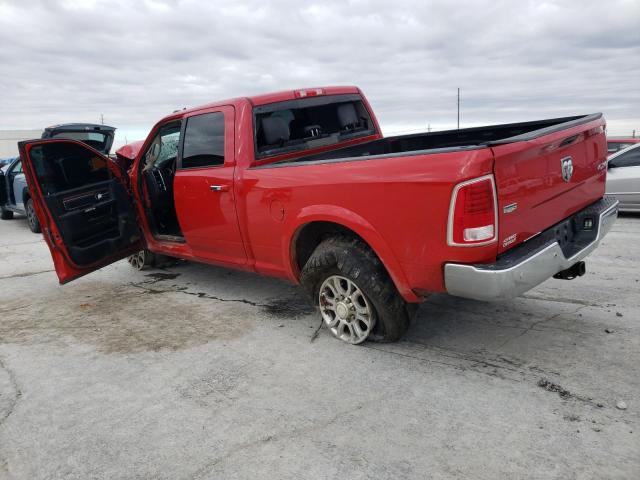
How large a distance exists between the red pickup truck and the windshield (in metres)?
0.01

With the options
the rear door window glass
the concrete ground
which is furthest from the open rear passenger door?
the rear door window glass

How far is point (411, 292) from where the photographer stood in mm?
3416

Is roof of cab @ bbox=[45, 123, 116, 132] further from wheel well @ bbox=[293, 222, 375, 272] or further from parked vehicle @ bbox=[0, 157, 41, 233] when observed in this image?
wheel well @ bbox=[293, 222, 375, 272]

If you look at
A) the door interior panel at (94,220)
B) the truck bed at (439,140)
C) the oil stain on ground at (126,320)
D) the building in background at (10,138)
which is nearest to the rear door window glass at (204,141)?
the truck bed at (439,140)

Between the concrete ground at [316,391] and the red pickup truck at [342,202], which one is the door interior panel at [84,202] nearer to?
the red pickup truck at [342,202]

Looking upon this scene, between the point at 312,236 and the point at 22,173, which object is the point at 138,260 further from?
the point at 22,173

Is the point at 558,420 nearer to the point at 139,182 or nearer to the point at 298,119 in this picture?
the point at 298,119

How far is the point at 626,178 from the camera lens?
873 cm

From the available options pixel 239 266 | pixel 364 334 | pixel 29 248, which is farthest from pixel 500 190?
pixel 29 248

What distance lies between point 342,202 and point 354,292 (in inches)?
27.1

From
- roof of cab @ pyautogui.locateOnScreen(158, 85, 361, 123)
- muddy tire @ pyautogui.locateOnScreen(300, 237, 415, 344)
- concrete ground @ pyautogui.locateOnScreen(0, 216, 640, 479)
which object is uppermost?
roof of cab @ pyautogui.locateOnScreen(158, 85, 361, 123)

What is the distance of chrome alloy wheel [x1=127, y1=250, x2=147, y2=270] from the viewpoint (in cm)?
668

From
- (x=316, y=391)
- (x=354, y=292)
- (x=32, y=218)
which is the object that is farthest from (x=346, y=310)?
(x=32, y=218)

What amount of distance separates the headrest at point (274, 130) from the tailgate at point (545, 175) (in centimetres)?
223
